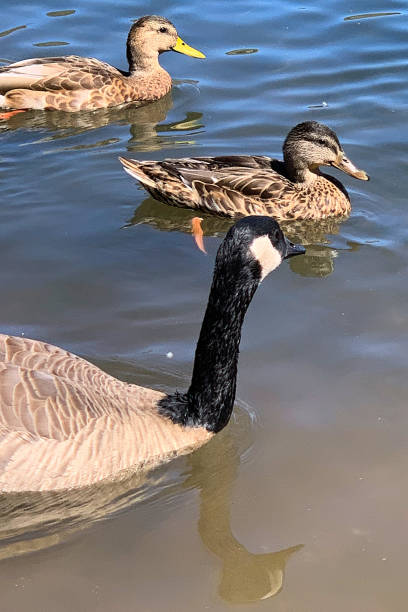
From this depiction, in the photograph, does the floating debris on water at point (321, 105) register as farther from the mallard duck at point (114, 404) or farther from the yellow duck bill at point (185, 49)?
the mallard duck at point (114, 404)

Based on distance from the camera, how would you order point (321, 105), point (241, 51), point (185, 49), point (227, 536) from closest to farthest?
point (227, 536) < point (321, 105) < point (185, 49) < point (241, 51)

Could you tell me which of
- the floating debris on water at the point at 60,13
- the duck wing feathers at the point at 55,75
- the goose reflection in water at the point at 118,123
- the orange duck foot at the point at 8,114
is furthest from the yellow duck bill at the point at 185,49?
the floating debris on water at the point at 60,13

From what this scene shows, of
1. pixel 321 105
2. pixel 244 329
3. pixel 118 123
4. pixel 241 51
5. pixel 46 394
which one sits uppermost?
pixel 241 51

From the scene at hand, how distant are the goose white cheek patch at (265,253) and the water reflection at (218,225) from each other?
10.8 ft

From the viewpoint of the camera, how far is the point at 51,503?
6062mm

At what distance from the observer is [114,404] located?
6.29 m

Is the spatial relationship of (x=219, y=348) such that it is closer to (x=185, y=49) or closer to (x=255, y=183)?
(x=255, y=183)

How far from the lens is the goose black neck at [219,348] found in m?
6.04

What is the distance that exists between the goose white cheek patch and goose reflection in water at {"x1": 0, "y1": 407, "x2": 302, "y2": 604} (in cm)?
136

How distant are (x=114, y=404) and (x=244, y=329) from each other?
6.36ft

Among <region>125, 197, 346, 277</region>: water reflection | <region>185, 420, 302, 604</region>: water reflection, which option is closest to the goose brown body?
<region>185, 420, 302, 604</region>: water reflection

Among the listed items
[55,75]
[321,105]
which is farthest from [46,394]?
[55,75]

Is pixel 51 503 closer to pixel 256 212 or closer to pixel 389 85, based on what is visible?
pixel 256 212

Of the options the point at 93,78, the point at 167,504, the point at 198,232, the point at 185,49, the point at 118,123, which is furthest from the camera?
the point at 185,49
